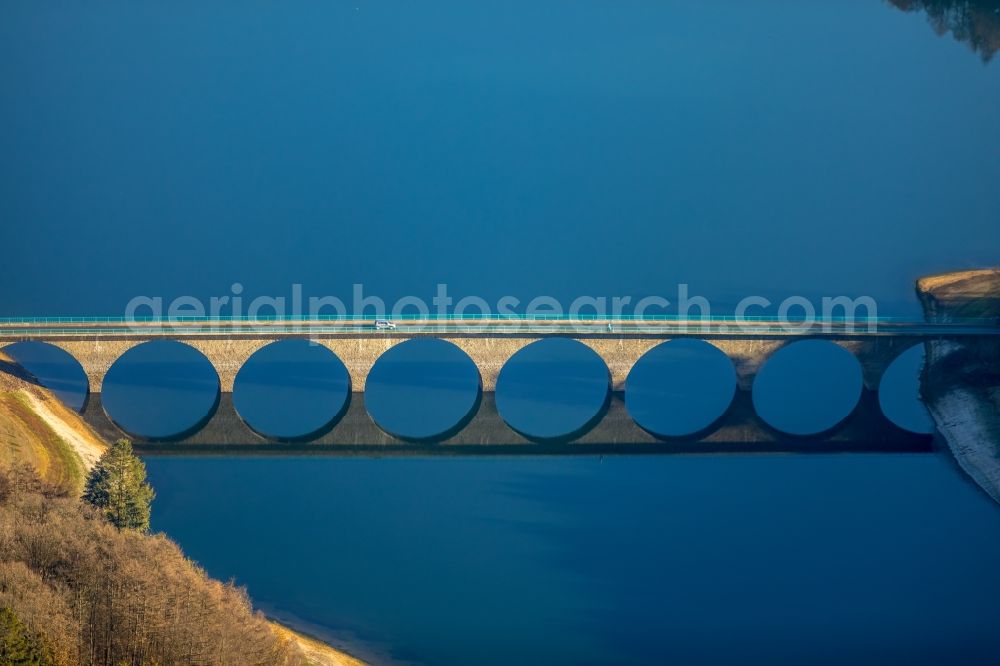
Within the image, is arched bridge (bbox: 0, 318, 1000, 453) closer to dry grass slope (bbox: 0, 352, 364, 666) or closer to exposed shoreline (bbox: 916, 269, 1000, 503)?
exposed shoreline (bbox: 916, 269, 1000, 503)

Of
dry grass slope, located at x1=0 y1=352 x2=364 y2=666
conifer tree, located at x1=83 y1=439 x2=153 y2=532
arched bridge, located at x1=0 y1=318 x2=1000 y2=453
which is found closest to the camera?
dry grass slope, located at x1=0 y1=352 x2=364 y2=666

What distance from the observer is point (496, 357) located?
138 feet

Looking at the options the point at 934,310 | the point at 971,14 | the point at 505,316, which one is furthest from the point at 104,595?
the point at 971,14

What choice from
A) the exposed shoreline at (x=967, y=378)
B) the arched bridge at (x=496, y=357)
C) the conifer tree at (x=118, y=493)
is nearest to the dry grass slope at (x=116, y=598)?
the conifer tree at (x=118, y=493)

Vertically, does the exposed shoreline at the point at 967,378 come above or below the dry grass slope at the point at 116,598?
above

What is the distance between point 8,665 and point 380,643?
10.7 m

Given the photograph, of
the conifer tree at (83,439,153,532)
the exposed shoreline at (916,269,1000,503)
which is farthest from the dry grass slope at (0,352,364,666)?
the exposed shoreline at (916,269,1000,503)

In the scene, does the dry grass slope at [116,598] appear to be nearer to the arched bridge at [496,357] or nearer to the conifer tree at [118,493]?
the conifer tree at [118,493]

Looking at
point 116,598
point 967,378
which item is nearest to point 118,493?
point 116,598

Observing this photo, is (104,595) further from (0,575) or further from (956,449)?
(956,449)

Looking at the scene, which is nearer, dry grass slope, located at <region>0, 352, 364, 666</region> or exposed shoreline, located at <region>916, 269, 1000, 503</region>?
dry grass slope, located at <region>0, 352, 364, 666</region>

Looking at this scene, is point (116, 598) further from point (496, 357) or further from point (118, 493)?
point (496, 357)

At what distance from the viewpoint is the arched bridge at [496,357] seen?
40125mm

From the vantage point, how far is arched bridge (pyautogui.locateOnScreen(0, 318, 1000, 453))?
40125 millimetres
